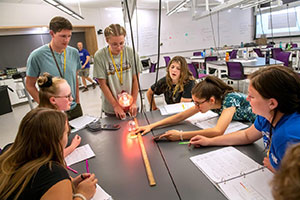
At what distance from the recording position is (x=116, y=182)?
926mm

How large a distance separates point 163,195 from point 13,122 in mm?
4473

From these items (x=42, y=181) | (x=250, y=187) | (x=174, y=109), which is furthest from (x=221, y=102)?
(x=42, y=181)

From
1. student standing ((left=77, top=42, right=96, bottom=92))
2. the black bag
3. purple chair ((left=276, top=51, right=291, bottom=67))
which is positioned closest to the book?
the black bag

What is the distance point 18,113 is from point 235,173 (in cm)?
533

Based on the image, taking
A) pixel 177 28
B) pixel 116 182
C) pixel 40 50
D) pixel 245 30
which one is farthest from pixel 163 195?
pixel 245 30

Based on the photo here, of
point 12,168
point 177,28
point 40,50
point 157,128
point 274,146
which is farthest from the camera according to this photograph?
point 177,28

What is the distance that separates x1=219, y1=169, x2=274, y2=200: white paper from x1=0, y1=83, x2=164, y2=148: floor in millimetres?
2426

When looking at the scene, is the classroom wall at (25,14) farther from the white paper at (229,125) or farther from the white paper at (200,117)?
the white paper at (229,125)

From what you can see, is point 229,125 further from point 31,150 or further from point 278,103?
point 31,150

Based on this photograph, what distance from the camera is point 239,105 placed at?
55.4 inches

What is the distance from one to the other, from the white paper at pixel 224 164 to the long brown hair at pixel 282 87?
0.96ft

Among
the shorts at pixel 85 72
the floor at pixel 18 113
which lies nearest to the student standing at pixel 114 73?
the floor at pixel 18 113

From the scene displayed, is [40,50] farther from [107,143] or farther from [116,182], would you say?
[116,182]

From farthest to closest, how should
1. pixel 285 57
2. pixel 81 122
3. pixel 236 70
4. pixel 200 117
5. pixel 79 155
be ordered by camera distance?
pixel 285 57 → pixel 236 70 → pixel 81 122 → pixel 200 117 → pixel 79 155
